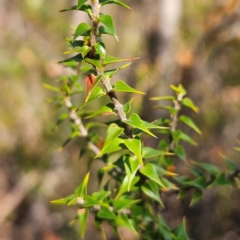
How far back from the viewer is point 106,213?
560 millimetres

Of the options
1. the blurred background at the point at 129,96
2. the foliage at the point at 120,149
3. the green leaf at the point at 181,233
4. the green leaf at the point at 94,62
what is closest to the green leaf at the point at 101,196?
the foliage at the point at 120,149

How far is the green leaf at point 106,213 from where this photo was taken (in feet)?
1.81

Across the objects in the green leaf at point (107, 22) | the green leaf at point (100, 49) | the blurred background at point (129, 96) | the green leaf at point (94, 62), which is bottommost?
the blurred background at point (129, 96)

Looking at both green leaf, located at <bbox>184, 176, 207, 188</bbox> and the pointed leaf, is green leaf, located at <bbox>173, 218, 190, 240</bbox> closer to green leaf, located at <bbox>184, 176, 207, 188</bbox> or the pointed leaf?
green leaf, located at <bbox>184, 176, 207, 188</bbox>

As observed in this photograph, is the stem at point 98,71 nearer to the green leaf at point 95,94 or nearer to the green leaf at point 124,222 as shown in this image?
the green leaf at point 95,94

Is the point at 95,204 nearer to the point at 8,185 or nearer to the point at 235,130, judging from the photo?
the point at 235,130

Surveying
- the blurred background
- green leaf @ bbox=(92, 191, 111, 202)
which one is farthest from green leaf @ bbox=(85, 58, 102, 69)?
the blurred background

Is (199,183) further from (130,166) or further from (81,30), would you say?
(81,30)

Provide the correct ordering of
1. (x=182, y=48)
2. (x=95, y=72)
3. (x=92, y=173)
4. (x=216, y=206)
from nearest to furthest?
(x=95, y=72) → (x=182, y=48) → (x=216, y=206) → (x=92, y=173)

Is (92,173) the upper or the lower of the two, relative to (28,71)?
lower

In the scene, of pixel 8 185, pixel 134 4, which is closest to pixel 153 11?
pixel 134 4

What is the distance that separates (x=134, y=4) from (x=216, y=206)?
1.28 meters

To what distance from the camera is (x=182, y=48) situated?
1.56 meters

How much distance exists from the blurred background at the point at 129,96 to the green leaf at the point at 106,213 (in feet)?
3.00
